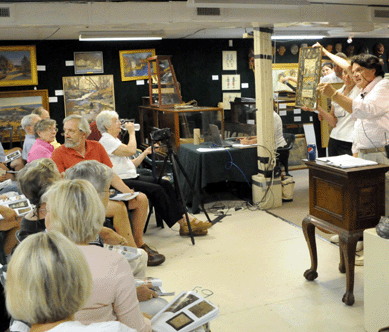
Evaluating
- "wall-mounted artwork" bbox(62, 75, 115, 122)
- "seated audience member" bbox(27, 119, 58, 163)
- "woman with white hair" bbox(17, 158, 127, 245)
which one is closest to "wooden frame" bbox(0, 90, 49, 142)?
"wall-mounted artwork" bbox(62, 75, 115, 122)

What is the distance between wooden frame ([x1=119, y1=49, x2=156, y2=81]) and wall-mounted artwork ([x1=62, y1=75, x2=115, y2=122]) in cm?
35

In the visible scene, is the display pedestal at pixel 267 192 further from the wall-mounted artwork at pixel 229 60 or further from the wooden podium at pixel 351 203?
the wall-mounted artwork at pixel 229 60

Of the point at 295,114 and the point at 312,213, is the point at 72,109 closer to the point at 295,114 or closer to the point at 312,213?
the point at 295,114

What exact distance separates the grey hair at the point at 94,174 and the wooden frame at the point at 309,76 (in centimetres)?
236

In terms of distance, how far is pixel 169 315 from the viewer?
2.25 meters

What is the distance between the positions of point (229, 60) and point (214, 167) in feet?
16.0

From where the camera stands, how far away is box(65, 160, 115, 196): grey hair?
3.02 metres

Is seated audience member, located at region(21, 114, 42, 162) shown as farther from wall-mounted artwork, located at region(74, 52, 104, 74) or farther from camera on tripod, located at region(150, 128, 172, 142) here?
wall-mounted artwork, located at region(74, 52, 104, 74)

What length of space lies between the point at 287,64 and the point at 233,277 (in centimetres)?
766

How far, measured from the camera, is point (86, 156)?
14.9 feet

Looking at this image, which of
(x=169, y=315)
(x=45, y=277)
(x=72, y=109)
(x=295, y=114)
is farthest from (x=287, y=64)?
(x=45, y=277)

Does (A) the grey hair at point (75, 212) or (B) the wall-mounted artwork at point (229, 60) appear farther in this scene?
(B) the wall-mounted artwork at point (229, 60)

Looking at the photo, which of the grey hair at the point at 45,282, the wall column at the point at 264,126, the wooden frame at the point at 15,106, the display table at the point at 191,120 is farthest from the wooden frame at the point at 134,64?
the grey hair at the point at 45,282

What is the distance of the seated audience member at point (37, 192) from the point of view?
3016 mm
